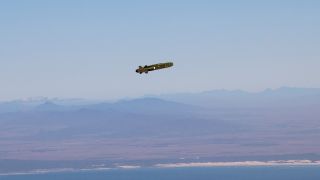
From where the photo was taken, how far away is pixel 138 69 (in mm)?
93562

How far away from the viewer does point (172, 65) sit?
9588cm

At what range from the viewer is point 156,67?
309 feet

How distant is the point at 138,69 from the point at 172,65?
541cm

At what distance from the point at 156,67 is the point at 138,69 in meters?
2.63

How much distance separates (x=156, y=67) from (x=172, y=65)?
9.44 ft
